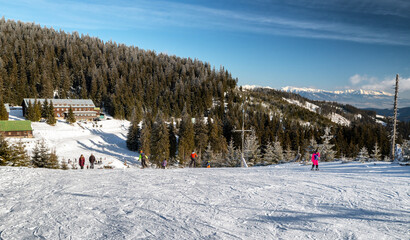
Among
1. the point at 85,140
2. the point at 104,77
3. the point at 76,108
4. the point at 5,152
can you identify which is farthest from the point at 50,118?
the point at 104,77

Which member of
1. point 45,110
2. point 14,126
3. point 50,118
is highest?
point 45,110

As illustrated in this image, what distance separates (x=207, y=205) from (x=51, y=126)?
7729 centimetres

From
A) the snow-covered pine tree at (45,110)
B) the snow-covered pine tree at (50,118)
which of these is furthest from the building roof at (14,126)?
the snow-covered pine tree at (45,110)

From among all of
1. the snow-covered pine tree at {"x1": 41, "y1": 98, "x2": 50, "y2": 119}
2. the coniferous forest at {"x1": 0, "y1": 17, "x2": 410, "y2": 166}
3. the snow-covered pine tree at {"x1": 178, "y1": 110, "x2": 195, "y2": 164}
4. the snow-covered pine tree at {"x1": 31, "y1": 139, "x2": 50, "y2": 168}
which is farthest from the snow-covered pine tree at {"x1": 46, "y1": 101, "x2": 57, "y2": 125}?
the snow-covered pine tree at {"x1": 31, "y1": 139, "x2": 50, "y2": 168}

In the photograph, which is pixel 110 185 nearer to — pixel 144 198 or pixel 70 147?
pixel 144 198

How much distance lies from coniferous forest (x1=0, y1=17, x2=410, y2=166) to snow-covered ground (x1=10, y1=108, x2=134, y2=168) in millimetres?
6300

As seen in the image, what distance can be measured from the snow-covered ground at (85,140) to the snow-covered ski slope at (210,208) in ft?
122

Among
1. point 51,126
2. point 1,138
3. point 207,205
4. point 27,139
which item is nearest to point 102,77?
point 51,126

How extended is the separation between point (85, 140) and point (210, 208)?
6484 cm

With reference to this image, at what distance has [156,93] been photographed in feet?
412

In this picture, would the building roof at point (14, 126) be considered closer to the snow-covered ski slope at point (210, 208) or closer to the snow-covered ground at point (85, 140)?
the snow-covered ground at point (85, 140)

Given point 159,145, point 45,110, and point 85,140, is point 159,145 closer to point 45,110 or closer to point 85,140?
point 85,140

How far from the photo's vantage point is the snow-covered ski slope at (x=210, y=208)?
626cm

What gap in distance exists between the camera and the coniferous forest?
73.0 m
